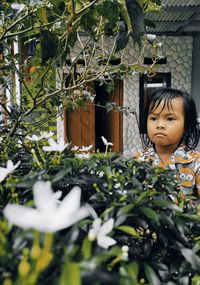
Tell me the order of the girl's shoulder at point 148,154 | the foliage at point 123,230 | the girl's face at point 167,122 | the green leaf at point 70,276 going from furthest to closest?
the girl's shoulder at point 148,154 → the girl's face at point 167,122 → the foliage at point 123,230 → the green leaf at point 70,276

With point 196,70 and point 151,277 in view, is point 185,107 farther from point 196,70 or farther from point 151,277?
point 196,70

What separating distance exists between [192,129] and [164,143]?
0.71 ft

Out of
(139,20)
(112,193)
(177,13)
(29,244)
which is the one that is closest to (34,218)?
(29,244)

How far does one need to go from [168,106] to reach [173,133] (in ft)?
0.40

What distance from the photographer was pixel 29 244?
47 cm

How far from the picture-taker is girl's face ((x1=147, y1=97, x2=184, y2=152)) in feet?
5.14

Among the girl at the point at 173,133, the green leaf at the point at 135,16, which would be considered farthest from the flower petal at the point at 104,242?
the girl at the point at 173,133

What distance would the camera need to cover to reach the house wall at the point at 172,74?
242 inches

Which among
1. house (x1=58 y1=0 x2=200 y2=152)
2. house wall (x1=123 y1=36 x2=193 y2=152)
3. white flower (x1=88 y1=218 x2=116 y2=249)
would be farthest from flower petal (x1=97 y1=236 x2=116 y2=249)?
house wall (x1=123 y1=36 x2=193 y2=152)

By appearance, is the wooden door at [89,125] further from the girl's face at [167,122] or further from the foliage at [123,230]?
the foliage at [123,230]

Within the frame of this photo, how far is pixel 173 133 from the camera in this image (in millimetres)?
1574

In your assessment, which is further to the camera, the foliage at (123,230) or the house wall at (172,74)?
the house wall at (172,74)

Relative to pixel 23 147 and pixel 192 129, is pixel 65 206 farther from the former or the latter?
pixel 192 129

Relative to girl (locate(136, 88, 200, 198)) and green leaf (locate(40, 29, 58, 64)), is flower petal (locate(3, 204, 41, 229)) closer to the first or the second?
green leaf (locate(40, 29, 58, 64))
